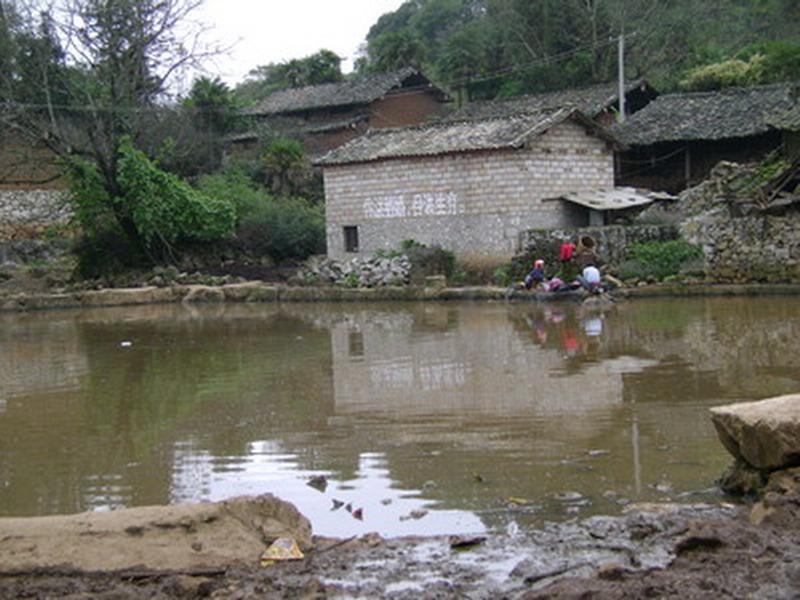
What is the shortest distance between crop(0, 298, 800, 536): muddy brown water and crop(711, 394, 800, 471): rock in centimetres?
43

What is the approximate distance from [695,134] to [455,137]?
7.64 metres

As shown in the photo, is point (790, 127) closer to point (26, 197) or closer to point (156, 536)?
point (156, 536)

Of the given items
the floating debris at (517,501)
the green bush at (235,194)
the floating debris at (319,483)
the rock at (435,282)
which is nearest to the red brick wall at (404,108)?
the green bush at (235,194)

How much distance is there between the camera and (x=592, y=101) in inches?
1598

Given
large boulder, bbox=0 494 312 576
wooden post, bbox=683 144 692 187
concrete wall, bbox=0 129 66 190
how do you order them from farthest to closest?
concrete wall, bbox=0 129 66 190
wooden post, bbox=683 144 692 187
large boulder, bbox=0 494 312 576

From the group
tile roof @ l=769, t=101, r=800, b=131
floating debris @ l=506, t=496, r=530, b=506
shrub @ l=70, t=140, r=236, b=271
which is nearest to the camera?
floating debris @ l=506, t=496, r=530, b=506

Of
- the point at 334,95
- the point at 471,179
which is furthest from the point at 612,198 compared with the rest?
the point at 334,95

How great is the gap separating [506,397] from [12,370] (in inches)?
325

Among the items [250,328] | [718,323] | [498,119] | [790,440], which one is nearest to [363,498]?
[790,440]

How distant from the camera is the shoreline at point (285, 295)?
22969mm

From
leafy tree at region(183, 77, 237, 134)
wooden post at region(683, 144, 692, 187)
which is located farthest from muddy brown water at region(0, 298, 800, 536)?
leafy tree at region(183, 77, 237, 134)

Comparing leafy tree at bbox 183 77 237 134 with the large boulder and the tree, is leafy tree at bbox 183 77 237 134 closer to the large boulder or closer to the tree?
the tree

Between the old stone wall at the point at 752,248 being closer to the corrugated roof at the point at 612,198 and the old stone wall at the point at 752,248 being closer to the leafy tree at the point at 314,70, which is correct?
the corrugated roof at the point at 612,198

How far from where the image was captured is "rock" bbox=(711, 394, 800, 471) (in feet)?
21.5
